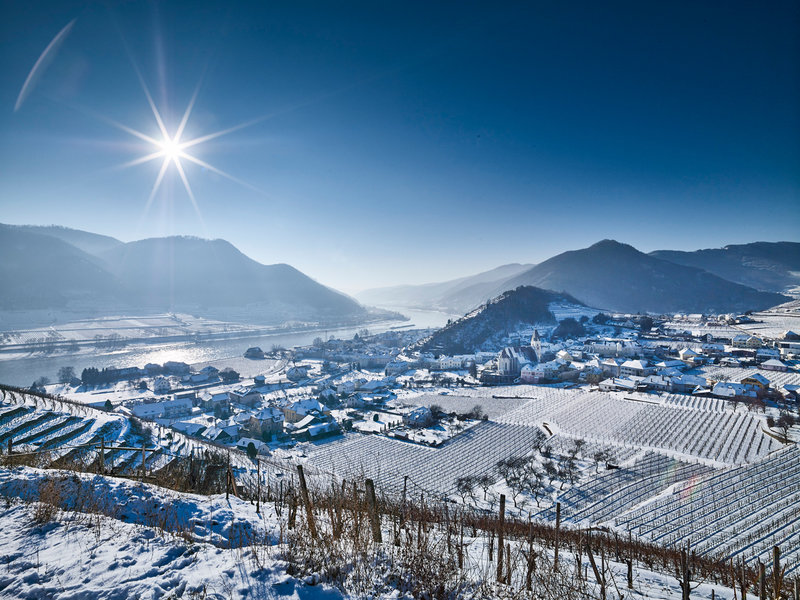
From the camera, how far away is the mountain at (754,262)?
10906 cm

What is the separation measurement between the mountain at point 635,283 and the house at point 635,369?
58.2m

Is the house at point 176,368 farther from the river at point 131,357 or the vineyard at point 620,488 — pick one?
the vineyard at point 620,488

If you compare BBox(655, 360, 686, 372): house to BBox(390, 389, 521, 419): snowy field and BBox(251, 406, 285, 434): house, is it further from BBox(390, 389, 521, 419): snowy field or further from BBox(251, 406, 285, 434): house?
BBox(251, 406, 285, 434): house

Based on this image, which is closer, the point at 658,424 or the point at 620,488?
the point at 620,488

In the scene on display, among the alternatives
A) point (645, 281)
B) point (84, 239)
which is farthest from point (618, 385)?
point (84, 239)

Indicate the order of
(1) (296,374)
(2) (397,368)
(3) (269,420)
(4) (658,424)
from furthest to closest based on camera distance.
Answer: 1. (2) (397,368)
2. (1) (296,374)
3. (3) (269,420)
4. (4) (658,424)

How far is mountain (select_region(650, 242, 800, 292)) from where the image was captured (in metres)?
109

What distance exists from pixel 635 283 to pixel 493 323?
77.7 m

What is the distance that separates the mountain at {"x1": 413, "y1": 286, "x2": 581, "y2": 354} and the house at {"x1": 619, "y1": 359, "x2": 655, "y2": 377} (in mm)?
18298

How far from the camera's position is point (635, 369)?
31.2 m

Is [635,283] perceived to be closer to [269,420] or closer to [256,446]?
[269,420]

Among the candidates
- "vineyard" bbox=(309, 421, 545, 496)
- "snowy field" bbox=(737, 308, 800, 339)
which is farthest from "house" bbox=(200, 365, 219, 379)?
"snowy field" bbox=(737, 308, 800, 339)

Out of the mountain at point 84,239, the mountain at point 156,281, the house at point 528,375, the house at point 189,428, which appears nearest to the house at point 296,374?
the house at point 189,428

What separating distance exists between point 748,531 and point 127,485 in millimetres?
12237
